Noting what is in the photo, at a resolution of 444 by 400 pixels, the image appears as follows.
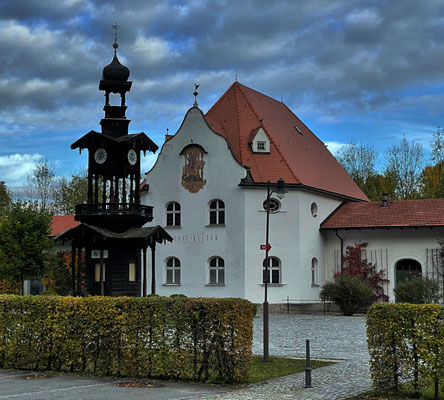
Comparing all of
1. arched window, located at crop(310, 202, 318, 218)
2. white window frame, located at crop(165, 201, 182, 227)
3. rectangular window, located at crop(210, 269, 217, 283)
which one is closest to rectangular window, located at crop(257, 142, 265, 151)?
arched window, located at crop(310, 202, 318, 218)

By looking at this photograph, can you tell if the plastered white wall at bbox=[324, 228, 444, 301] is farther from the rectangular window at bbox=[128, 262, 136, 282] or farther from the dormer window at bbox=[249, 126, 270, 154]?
the rectangular window at bbox=[128, 262, 136, 282]

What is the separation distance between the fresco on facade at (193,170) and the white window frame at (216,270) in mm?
3740

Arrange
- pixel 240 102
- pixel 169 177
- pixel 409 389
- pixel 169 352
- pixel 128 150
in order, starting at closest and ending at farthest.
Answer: pixel 409 389 < pixel 169 352 < pixel 128 150 < pixel 169 177 < pixel 240 102

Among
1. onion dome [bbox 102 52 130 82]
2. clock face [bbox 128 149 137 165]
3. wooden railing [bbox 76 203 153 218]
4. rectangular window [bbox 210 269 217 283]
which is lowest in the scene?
rectangular window [bbox 210 269 217 283]

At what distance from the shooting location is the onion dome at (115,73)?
26.9 metres

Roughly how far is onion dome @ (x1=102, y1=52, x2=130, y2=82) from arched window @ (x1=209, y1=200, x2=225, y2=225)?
9.07 meters

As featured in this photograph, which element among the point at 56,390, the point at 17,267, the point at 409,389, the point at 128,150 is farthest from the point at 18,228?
the point at 409,389

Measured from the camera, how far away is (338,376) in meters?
12.6

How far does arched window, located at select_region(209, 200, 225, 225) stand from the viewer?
33.2m

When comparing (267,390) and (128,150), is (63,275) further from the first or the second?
(267,390)

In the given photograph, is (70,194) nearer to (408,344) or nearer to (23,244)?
(23,244)

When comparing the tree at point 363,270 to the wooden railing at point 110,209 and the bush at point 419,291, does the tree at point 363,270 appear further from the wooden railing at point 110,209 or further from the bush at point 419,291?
the wooden railing at point 110,209

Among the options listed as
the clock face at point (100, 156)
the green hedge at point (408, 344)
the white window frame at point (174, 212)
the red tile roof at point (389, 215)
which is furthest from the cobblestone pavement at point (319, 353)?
the clock face at point (100, 156)

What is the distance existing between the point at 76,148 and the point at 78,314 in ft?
46.1
